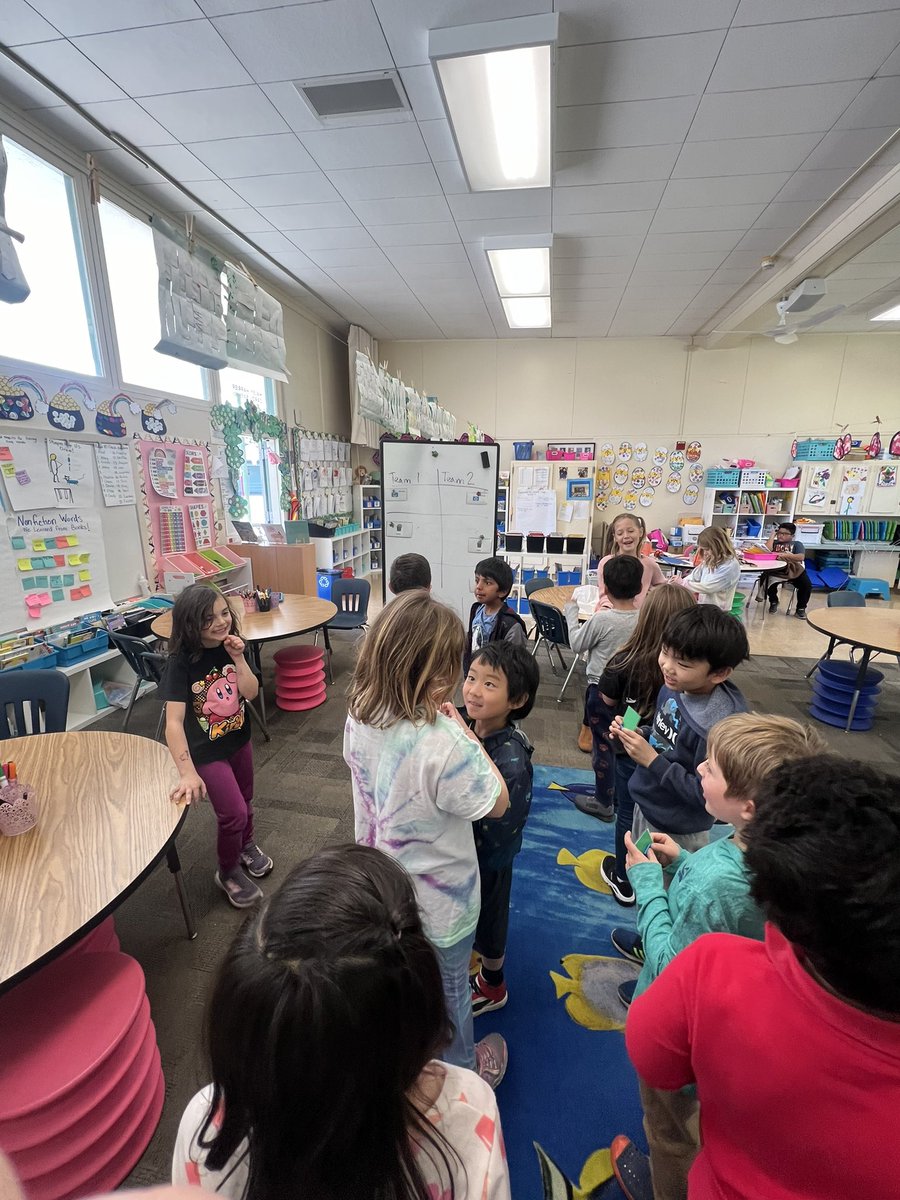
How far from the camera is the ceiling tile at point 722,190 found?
3301 millimetres

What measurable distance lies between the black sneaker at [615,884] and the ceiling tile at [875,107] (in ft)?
13.3

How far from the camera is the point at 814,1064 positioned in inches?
21.6

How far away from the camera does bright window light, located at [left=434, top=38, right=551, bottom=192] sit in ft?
7.50

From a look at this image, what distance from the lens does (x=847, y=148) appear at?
300 centimetres

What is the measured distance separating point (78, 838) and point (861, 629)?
13.8 feet

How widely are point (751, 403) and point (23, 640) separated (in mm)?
8732

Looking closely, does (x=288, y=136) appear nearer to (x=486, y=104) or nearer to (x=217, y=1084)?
(x=486, y=104)

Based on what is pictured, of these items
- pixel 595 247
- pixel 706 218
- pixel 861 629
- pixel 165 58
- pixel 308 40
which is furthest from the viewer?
pixel 595 247

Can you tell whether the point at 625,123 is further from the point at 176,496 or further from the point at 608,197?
the point at 176,496

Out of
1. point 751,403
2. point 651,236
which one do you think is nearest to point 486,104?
point 651,236

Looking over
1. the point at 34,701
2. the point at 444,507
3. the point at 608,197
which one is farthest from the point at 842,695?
the point at 34,701

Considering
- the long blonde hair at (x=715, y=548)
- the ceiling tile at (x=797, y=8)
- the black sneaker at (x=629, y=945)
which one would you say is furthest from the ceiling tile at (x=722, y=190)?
the black sneaker at (x=629, y=945)

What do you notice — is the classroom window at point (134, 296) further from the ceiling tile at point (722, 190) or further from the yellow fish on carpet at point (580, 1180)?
the yellow fish on carpet at point (580, 1180)

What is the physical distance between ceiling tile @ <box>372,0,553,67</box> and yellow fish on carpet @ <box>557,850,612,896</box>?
A: 3635mm
